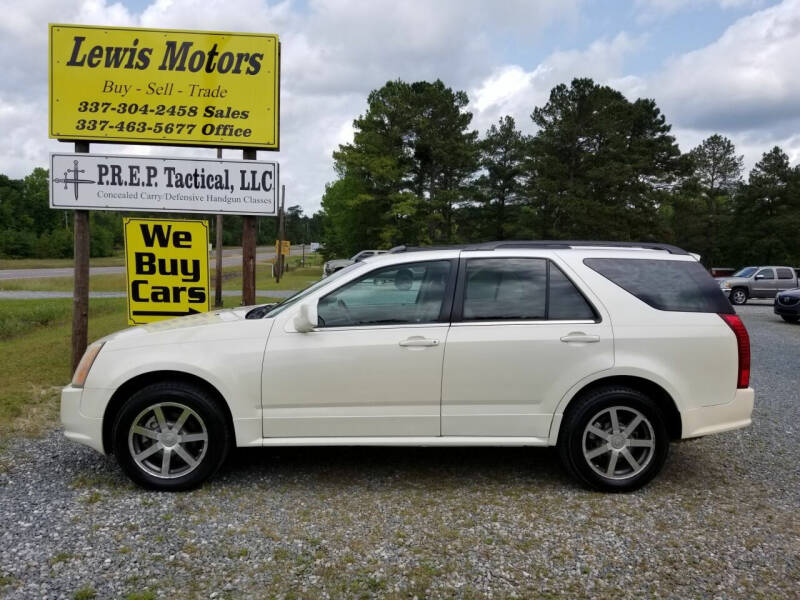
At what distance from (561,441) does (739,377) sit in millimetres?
1313

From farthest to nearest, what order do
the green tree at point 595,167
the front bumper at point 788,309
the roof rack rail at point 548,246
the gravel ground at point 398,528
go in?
the green tree at point 595,167, the front bumper at point 788,309, the roof rack rail at point 548,246, the gravel ground at point 398,528

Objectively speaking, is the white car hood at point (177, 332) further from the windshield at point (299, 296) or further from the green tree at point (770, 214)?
the green tree at point (770, 214)

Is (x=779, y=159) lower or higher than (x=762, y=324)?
higher

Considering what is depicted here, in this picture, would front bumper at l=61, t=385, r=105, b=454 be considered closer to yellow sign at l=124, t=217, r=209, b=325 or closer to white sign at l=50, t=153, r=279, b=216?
yellow sign at l=124, t=217, r=209, b=325

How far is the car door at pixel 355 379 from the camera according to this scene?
13.0ft

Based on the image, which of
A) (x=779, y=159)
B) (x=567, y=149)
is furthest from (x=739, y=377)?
(x=779, y=159)

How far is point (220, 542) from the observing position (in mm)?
3373

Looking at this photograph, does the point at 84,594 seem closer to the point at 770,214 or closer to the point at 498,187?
the point at 498,187

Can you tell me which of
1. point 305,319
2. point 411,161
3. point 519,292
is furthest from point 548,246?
point 411,161

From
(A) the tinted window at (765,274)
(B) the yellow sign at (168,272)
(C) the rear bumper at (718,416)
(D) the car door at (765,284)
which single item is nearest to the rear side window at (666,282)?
(C) the rear bumper at (718,416)

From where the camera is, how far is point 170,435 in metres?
4.04

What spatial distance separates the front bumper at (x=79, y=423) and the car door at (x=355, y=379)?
3.67ft

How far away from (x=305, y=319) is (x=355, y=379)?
0.52m

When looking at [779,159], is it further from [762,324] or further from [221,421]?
[221,421]
